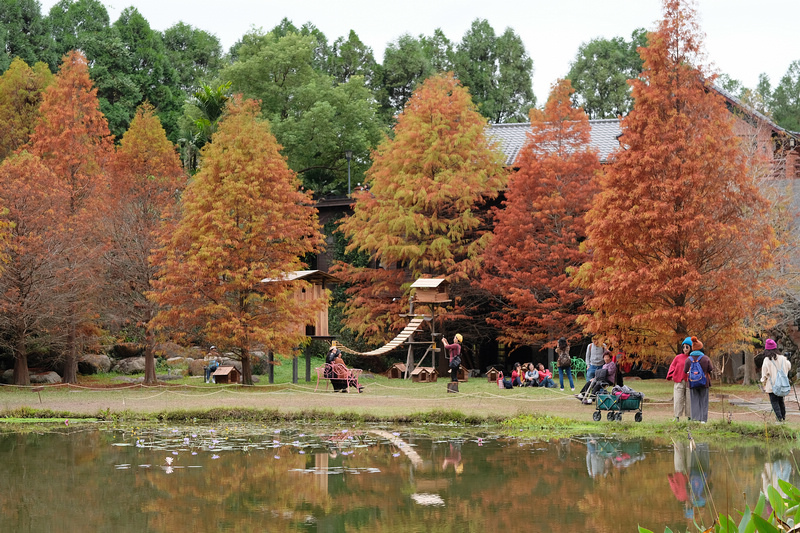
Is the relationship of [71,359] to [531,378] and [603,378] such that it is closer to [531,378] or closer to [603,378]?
[531,378]

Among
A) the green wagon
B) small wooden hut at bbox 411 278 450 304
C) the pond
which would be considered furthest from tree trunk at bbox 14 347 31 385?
the green wagon

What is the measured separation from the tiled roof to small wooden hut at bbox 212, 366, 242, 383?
51.7 ft

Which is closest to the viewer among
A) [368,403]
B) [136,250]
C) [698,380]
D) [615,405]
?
[698,380]

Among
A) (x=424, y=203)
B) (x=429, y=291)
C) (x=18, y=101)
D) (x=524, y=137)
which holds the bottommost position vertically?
(x=429, y=291)

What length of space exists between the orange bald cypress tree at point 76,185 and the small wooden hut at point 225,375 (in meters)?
4.25

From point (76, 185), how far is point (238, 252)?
308 inches

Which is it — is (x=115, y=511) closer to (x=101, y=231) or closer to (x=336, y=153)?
(x=101, y=231)

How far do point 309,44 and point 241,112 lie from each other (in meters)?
25.4

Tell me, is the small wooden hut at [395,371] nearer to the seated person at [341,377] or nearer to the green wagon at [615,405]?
the seated person at [341,377]

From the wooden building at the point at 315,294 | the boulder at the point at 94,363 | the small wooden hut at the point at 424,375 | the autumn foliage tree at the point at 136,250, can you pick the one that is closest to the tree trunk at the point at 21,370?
the autumn foliage tree at the point at 136,250

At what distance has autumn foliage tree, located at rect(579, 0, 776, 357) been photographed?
21797 mm

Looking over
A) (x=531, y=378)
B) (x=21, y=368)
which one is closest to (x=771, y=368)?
(x=531, y=378)

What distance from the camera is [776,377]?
1669 cm

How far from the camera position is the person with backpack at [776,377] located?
16.6 m
